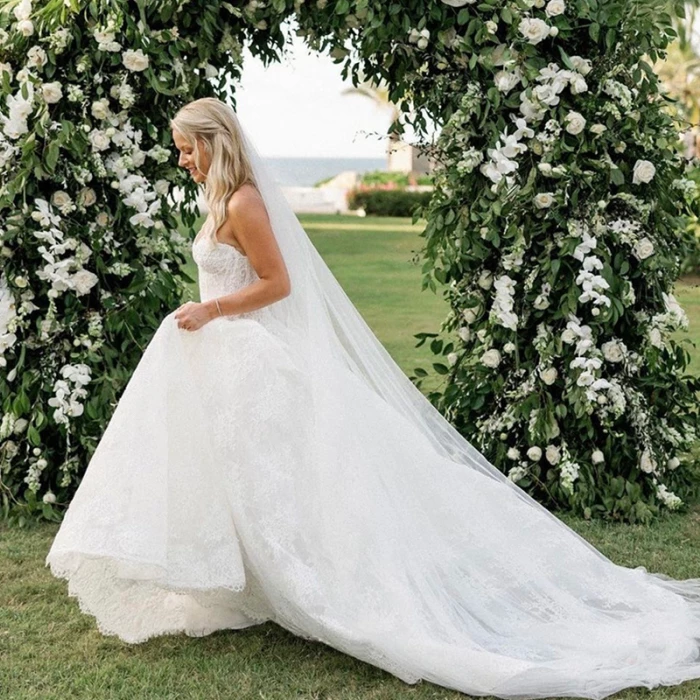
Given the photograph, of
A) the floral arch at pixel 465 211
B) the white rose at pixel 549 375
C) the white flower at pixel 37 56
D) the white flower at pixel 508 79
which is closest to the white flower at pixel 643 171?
the floral arch at pixel 465 211

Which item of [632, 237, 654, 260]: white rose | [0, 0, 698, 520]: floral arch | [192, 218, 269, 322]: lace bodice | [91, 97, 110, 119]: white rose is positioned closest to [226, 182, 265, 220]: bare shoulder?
[192, 218, 269, 322]: lace bodice

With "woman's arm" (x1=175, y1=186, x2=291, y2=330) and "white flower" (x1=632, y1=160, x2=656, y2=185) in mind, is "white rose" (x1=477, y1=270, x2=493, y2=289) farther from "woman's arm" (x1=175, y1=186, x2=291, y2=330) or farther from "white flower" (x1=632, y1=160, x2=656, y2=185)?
"woman's arm" (x1=175, y1=186, x2=291, y2=330)

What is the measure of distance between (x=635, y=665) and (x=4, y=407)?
9.62ft

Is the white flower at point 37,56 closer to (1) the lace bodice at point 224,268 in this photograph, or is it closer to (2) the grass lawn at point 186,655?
(1) the lace bodice at point 224,268

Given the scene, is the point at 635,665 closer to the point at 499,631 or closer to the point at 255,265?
the point at 499,631

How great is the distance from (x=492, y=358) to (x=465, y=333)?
0.21m

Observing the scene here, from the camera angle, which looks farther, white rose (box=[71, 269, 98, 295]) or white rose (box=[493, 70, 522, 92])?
white rose (box=[71, 269, 98, 295])

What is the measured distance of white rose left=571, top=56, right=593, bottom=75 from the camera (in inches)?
174

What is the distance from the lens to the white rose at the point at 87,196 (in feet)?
15.5

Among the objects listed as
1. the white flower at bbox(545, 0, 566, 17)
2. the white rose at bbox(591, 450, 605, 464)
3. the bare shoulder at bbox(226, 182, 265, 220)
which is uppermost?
the white flower at bbox(545, 0, 566, 17)

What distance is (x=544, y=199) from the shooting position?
4.49 meters

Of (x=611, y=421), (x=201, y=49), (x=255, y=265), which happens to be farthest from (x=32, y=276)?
(x=611, y=421)

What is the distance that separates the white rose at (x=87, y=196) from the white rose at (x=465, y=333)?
1684 millimetres

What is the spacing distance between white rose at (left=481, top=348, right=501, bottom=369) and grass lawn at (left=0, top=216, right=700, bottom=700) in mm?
725
